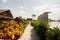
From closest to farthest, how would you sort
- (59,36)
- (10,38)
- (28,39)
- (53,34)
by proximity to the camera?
(59,36) < (53,34) < (10,38) < (28,39)

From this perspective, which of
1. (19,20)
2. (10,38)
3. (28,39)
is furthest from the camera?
(19,20)

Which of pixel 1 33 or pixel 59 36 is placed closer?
pixel 59 36

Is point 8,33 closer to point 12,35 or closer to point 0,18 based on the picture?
point 12,35

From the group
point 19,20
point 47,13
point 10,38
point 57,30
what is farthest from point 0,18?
point 57,30

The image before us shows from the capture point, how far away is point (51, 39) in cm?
966

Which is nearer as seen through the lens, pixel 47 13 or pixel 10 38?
pixel 10 38

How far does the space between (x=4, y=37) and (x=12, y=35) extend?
0.81m

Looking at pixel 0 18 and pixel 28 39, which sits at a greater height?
pixel 0 18

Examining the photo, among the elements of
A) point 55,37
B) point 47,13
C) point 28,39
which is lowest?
point 28,39

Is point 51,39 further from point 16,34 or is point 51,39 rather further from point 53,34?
point 16,34

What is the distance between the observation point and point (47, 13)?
20.9 meters

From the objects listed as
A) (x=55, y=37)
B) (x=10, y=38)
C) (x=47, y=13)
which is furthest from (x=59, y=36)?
(x=47, y=13)

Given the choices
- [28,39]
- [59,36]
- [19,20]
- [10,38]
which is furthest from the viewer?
[19,20]

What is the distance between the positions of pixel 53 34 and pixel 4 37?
5.81 m
